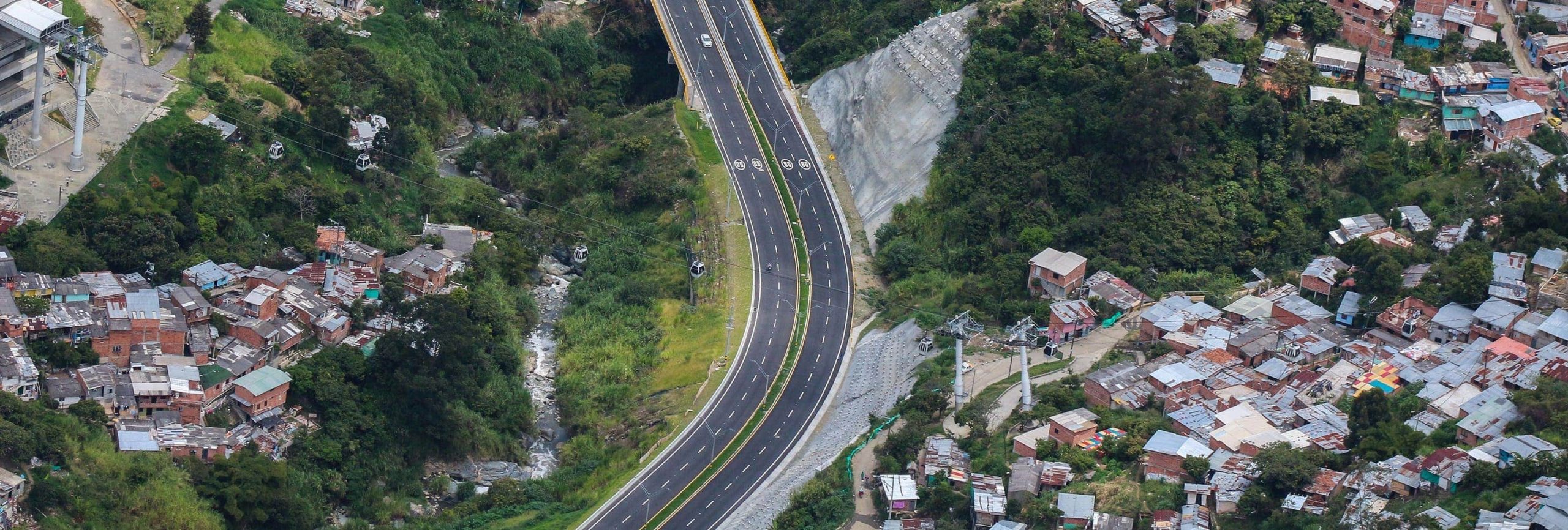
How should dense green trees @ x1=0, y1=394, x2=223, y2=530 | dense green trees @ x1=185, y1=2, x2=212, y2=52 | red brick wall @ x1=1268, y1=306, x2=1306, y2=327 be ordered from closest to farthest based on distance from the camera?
dense green trees @ x1=0, y1=394, x2=223, y2=530
red brick wall @ x1=1268, y1=306, x2=1306, y2=327
dense green trees @ x1=185, y1=2, x2=212, y2=52

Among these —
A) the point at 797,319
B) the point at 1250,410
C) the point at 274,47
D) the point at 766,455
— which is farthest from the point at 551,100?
the point at 1250,410

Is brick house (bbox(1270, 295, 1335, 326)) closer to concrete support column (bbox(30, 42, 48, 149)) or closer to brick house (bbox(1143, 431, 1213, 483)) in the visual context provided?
brick house (bbox(1143, 431, 1213, 483))

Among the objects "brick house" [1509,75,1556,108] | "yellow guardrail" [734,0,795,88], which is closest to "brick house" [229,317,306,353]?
"yellow guardrail" [734,0,795,88]

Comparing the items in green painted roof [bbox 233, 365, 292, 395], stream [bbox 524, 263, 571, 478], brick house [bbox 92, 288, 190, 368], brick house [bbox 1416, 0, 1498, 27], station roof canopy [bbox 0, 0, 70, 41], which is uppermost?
station roof canopy [bbox 0, 0, 70, 41]

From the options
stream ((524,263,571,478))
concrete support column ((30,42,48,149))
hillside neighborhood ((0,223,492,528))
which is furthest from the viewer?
stream ((524,263,571,478))

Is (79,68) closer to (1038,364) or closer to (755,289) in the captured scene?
(755,289)

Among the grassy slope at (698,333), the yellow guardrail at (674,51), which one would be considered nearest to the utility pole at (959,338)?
the grassy slope at (698,333)

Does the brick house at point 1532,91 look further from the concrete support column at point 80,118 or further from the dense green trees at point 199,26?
the concrete support column at point 80,118
